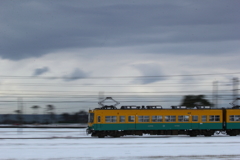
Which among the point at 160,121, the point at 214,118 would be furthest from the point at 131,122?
the point at 214,118

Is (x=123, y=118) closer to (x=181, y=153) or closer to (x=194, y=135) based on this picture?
(x=194, y=135)

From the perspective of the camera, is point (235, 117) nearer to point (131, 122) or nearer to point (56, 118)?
point (131, 122)

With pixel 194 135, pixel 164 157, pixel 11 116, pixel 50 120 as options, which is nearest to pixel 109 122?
pixel 194 135

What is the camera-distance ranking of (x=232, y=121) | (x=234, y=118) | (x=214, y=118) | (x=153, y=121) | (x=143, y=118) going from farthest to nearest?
1. (x=234, y=118)
2. (x=232, y=121)
3. (x=214, y=118)
4. (x=153, y=121)
5. (x=143, y=118)

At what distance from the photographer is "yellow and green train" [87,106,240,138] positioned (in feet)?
140

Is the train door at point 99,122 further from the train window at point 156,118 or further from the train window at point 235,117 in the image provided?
the train window at point 235,117

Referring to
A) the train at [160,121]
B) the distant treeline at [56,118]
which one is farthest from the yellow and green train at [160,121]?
the distant treeline at [56,118]

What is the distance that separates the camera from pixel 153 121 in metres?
43.5

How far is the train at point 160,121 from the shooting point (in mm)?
42719

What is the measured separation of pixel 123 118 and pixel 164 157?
20936 mm

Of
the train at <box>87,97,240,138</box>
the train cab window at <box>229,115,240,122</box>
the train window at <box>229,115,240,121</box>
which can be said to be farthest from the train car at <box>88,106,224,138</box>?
the train window at <box>229,115,240,121</box>

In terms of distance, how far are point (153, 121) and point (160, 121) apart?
802 millimetres

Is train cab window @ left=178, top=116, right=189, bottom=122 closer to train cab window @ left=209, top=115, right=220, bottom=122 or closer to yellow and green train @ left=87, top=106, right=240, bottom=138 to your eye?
yellow and green train @ left=87, top=106, right=240, bottom=138

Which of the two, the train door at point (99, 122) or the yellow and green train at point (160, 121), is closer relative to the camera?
the train door at point (99, 122)
